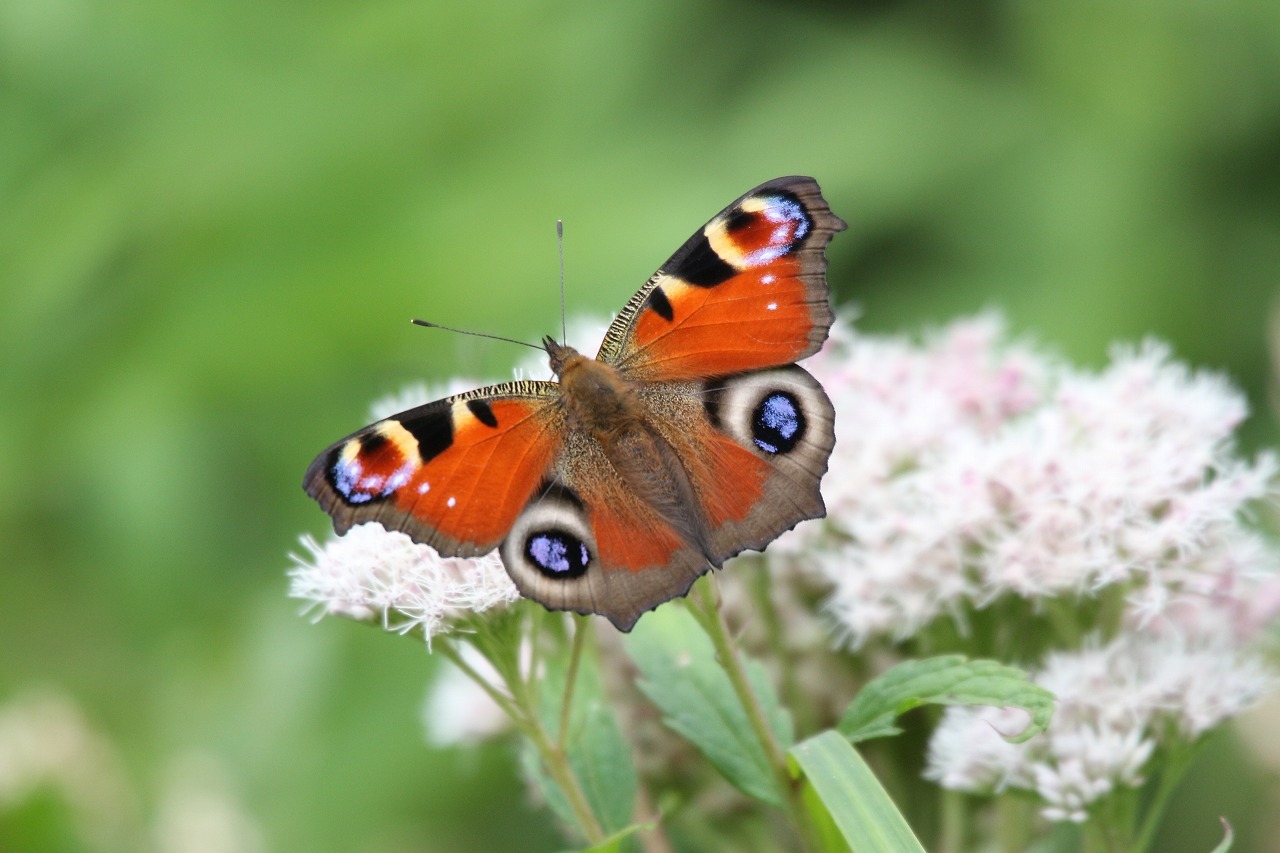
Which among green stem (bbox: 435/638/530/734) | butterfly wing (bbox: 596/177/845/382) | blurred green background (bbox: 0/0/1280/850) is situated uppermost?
blurred green background (bbox: 0/0/1280/850)

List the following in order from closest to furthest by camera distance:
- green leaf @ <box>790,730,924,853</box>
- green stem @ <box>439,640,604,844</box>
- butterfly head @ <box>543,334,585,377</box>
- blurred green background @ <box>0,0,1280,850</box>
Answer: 1. green leaf @ <box>790,730,924,853</box>
2. green stem @ <box>439,640,604,844</box>
3. butterfly head @ <box>543,334,585,377</box>
4. blurred green background @ <box>0,0,1280,850</box>

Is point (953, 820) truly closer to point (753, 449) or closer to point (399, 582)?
point (753, 449)

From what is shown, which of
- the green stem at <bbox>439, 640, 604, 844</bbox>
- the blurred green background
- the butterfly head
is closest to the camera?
the green stem at <bbox>439, 640, 604, 844</bbox>

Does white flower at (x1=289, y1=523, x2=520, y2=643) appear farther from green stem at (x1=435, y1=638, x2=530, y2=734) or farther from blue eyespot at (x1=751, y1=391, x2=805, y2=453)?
blue eyespot at (x1=751, y1=391, x2=805, y2=453)

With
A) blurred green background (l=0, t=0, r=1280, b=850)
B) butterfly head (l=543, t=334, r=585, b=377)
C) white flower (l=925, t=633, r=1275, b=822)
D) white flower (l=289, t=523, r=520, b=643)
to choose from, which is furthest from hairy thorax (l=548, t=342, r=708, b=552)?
blurred green background (l=0, t=0, r=1280, b=850)

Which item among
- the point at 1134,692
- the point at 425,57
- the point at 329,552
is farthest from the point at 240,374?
the point at 1134,692

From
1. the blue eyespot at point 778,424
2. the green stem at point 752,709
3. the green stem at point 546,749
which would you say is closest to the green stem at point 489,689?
the green stem at point 546,749

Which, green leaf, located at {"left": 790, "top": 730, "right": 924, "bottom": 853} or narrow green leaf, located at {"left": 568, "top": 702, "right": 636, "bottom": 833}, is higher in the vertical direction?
narrow green leaf, located at {"left": 568, "top": 702, "right": 636, "bottom": 833}

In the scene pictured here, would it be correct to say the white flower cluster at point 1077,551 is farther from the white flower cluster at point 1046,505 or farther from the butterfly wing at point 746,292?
the butterfly wing at point 746,292

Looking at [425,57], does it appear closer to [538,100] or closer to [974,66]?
[538,100]
